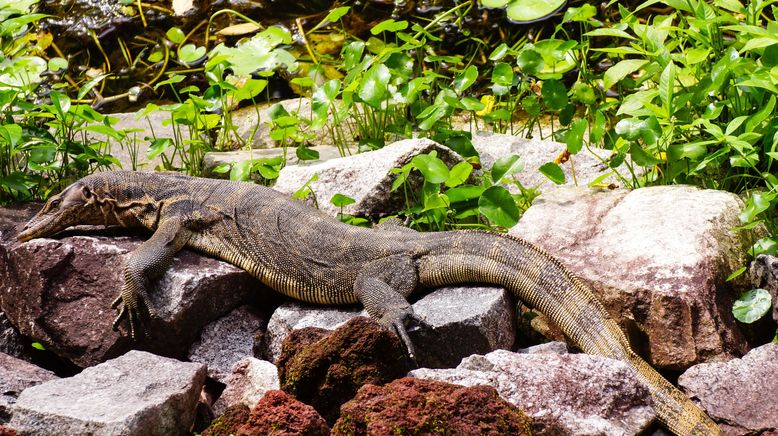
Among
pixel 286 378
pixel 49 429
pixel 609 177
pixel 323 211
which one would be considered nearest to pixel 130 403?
pixel 49 429

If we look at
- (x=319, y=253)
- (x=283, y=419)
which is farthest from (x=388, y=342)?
(x=319, y=253)

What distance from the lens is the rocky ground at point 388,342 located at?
4.02 meters

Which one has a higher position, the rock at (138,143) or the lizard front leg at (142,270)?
the lizard front leg at (142,270)

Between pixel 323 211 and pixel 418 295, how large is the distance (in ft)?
3.42

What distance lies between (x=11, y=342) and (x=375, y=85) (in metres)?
2.96

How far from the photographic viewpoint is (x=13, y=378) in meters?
4.97

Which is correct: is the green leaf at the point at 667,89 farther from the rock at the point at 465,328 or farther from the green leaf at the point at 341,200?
the green leaf at the point at 341,200

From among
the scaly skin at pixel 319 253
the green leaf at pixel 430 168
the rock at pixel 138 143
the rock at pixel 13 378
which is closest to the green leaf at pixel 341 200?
the scaly skin at pixel 319 253

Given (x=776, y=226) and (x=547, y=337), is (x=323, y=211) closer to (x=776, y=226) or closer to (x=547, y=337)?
(x=547, y=337)

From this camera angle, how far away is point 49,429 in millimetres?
4129

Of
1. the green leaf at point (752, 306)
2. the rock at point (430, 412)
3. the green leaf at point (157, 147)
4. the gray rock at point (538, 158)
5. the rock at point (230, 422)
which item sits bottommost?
the gray rock at point (538, 158)

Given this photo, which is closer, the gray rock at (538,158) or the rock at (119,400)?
the rock at (119,400)

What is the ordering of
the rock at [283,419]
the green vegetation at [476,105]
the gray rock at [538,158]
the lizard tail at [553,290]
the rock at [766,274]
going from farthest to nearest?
the gray rock at [538,158] < the green vegetation at [476,105] < the rock at [766,274] < the lizard tail at [553,290] < the rock at [283,419]

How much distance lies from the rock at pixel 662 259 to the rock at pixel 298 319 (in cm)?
113
